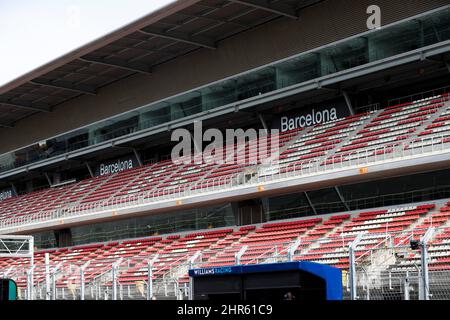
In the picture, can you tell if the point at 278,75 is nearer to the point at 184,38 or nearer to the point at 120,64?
the point at 184,38

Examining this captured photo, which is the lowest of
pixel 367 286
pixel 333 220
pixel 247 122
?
pixel 367 286

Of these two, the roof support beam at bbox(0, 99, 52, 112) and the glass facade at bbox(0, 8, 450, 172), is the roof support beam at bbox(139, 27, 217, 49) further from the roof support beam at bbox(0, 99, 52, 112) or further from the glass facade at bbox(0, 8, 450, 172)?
the roof support beam at bbox(0, 99, 52, 112)

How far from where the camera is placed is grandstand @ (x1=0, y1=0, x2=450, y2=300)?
2225 cm

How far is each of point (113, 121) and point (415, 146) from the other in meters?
17.7

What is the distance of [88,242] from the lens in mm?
37562

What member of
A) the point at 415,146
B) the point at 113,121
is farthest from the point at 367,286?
the point at 113,121

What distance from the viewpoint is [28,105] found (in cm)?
4166

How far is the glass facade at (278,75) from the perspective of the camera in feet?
80.5

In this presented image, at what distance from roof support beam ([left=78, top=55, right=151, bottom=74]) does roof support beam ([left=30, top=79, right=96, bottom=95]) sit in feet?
14.3
